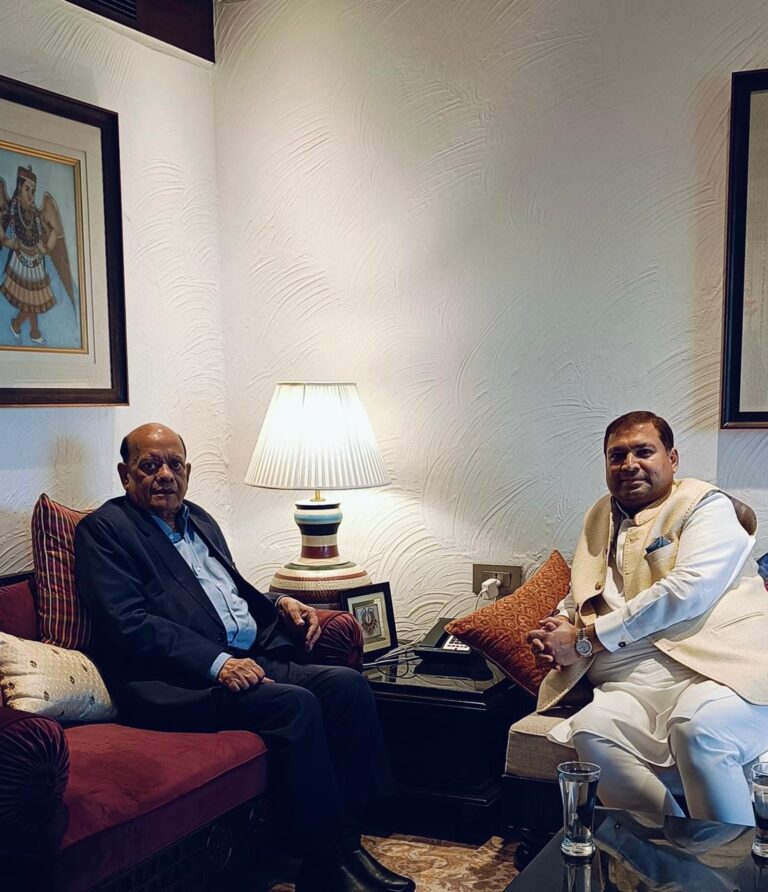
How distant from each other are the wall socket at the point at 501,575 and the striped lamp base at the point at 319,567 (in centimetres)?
34

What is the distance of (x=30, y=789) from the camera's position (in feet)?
6.35

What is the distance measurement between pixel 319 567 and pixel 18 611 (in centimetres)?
96

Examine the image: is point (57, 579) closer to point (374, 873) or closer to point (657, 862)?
point (374, 873)

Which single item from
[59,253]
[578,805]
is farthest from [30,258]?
[578,805]

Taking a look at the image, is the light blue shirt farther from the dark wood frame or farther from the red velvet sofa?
the dark wood frame

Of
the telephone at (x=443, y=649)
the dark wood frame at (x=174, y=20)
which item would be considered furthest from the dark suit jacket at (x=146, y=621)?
the dark wood frame at (x=174, y=20)

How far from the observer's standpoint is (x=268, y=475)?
329 centimetres

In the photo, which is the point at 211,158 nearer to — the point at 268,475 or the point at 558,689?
the point at 268,475

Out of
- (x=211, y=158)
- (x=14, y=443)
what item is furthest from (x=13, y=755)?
→ (x=211, y=158)

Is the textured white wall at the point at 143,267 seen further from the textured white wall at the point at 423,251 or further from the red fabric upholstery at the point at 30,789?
the red fabric upholstery at the point at 30,789

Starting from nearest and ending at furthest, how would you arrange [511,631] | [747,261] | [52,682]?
[52,682] → [511,631] → [747,261]

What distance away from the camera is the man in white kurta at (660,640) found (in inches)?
93.9

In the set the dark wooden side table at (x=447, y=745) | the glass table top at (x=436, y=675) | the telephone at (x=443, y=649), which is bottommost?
the dark wooden side table at (x=447, y=745)

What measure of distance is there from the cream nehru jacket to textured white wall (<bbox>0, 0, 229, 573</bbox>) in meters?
1.42
